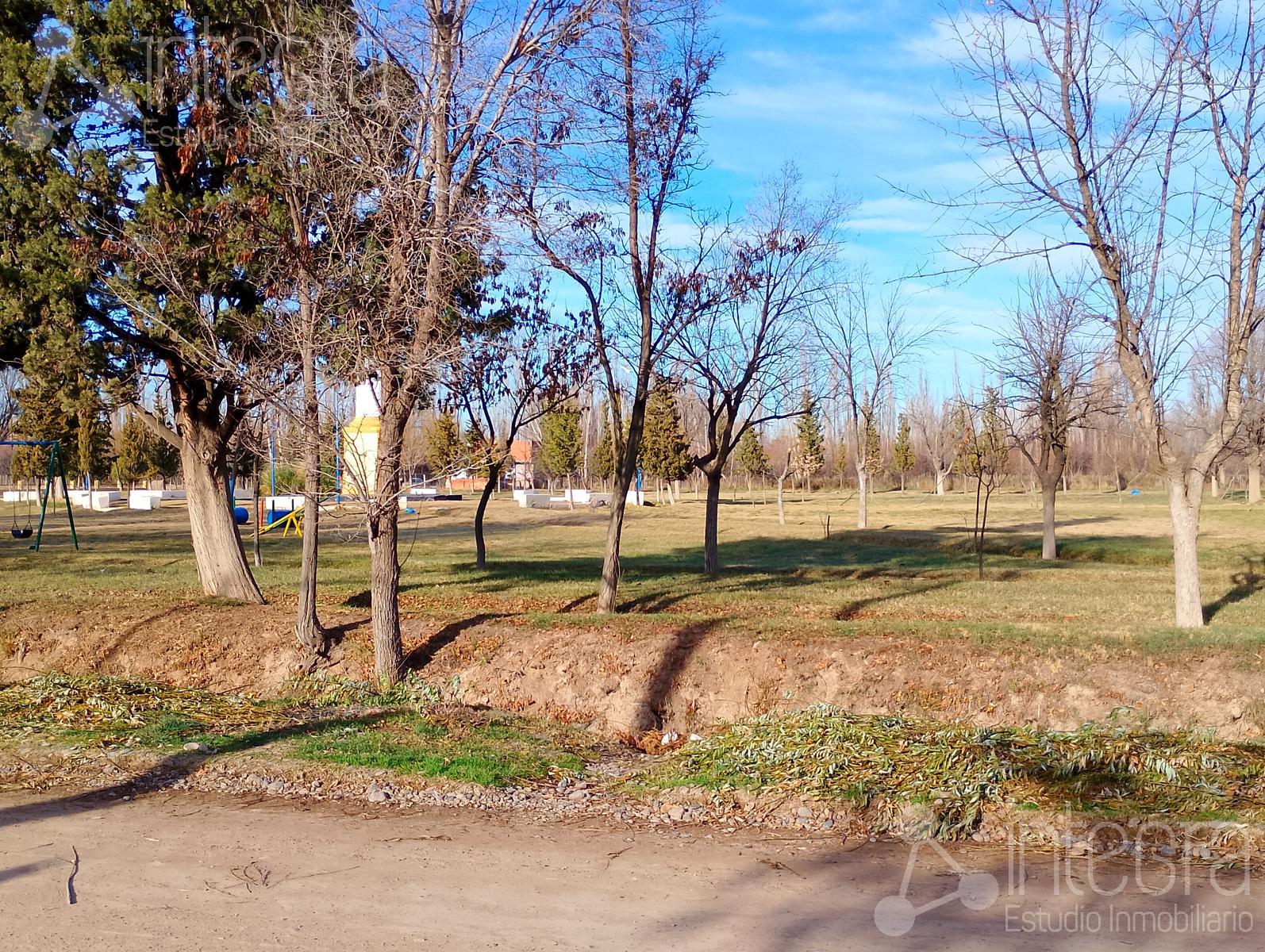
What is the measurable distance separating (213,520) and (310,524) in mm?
4218

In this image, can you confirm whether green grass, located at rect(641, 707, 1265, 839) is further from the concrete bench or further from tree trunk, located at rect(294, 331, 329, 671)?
the concrete bench

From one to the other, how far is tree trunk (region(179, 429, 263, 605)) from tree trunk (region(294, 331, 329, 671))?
238cm

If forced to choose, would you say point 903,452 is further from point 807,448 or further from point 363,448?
point 363,448

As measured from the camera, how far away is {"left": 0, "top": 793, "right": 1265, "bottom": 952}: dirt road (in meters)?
4.73

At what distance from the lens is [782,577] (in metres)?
19.3

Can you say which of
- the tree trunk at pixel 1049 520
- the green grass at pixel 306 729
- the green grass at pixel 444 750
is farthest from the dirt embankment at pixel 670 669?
the tree trunk at pixel 1049 520

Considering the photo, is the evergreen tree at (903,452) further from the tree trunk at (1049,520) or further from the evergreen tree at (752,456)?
the tree trunk at (1049,520)

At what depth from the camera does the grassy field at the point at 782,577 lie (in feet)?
40.0

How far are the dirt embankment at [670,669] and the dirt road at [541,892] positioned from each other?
3862 mm

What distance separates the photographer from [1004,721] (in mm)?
9531

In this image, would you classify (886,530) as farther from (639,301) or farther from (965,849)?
(965,849)

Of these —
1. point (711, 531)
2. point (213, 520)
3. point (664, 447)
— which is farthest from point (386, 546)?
point (664, 447)

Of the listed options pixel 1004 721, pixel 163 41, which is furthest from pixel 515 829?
pixel 163 41

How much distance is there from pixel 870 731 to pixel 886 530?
27.0 metres
